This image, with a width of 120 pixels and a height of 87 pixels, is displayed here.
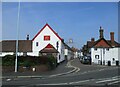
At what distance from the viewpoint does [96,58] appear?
7006 cm

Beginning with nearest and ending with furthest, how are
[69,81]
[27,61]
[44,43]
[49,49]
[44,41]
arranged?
[69,81] < [27,61] < [49,49] < [44,43] < [44,41]

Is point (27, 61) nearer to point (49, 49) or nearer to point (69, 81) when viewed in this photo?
point (69, 81)

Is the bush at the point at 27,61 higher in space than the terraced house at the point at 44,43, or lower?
lower

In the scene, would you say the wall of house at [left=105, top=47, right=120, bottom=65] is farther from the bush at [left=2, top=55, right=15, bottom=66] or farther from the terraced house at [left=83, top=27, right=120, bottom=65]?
the bush at [left=2, top=55, right=15, bottom=66]

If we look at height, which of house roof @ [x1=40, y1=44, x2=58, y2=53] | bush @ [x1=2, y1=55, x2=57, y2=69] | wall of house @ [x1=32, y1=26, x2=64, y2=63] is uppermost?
wall of house @ [x1=32, y1=26, x2=64, y2=63]

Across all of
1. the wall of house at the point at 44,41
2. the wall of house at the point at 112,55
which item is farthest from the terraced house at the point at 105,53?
the wall of house at the point at 44,41

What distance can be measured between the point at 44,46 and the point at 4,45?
37.5ft

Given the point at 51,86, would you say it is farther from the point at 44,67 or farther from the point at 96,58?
the point at 96,58

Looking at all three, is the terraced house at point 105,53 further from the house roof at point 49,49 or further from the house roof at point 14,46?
the house roof at point 14,46

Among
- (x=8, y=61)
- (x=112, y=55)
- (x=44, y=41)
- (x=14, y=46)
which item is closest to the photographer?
(x=8, y=61)

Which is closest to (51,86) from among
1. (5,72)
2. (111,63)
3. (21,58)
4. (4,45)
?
(5,72)

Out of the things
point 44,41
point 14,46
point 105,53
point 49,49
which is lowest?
point 105,53

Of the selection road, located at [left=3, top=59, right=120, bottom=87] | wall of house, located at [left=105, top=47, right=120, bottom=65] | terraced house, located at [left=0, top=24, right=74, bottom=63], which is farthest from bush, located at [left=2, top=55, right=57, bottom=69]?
wall of house, located at [left=105, top=47, right=120, bottom=65]

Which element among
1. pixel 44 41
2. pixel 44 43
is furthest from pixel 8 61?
pixel 44 41
